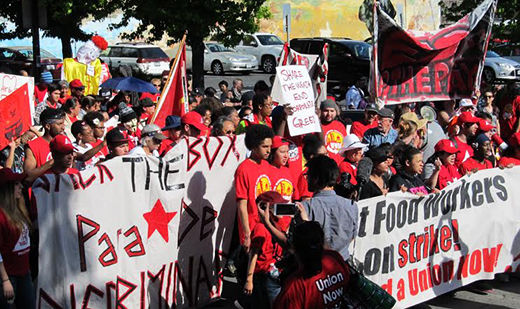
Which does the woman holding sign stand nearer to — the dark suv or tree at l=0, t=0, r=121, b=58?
tree at l=0, t=0, r=121, b=58

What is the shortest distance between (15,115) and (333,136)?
126 inches

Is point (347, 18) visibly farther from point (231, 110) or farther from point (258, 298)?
point (258, 298)

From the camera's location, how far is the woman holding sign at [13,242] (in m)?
5.34

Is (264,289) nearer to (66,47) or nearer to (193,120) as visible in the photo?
(193,120)

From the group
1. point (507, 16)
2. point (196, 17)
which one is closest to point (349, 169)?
point (196, 17)

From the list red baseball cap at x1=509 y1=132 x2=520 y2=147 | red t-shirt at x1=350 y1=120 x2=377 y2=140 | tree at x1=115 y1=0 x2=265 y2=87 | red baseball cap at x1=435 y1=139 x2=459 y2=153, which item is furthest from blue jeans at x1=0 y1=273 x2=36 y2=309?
tree at x1=115 y1=0 x2=265 y2=87

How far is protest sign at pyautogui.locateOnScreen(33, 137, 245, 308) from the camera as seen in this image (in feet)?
18.6

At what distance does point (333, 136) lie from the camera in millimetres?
8664

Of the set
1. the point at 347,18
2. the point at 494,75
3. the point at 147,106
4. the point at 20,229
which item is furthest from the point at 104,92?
the point at 347,18

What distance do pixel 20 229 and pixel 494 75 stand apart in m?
23.7

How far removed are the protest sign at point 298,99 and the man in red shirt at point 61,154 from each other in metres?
2.59

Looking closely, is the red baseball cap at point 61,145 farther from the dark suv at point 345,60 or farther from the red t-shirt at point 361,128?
the dark suv at point 345,60

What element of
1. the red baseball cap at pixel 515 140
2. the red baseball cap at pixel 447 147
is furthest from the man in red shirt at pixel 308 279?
the red baseball cap at pixel 515 140

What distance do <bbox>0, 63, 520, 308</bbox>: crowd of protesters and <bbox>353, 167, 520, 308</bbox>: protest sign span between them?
0.62 feet
